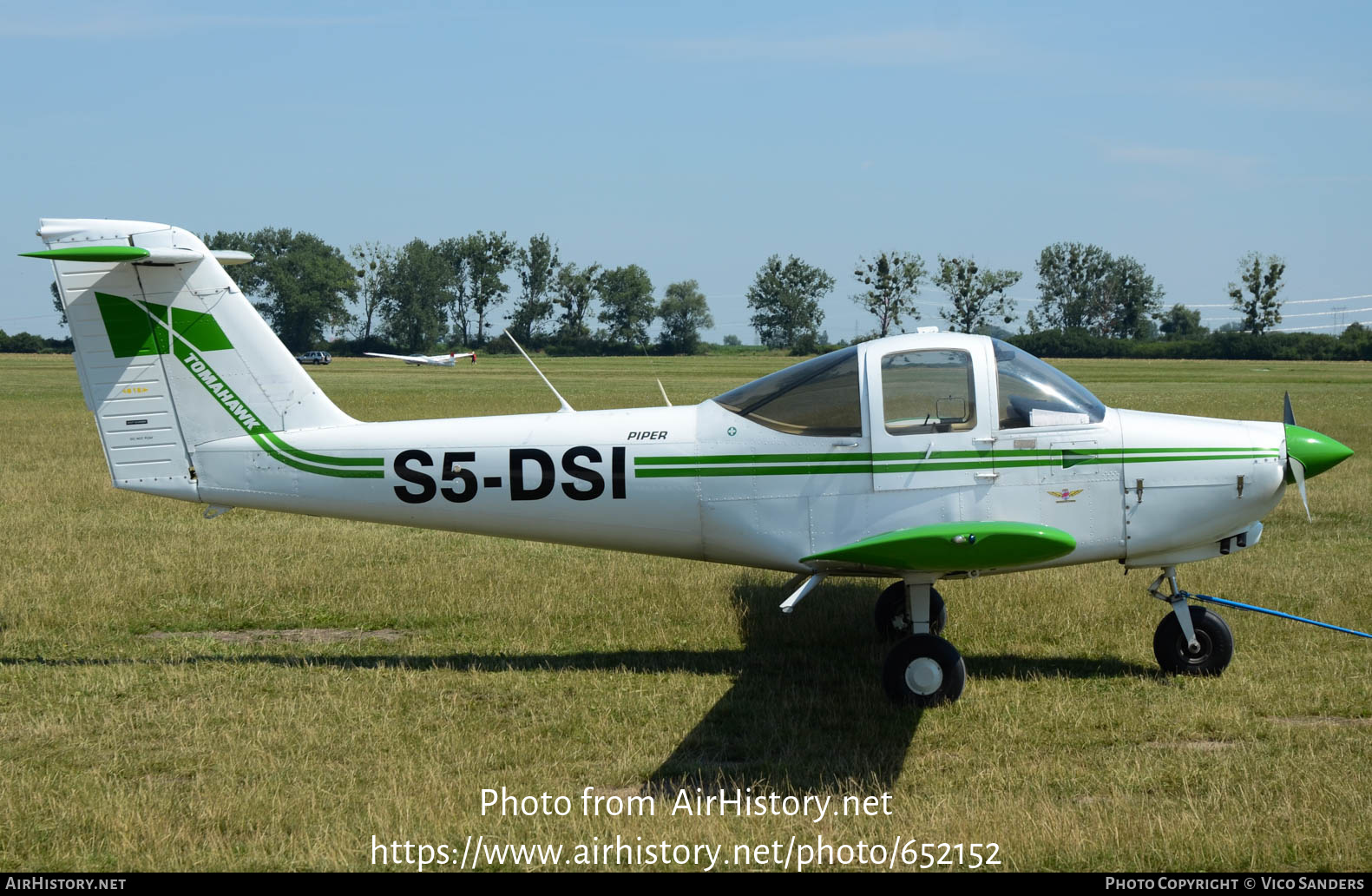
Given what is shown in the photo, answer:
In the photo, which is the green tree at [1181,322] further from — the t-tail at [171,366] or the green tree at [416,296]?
the t-tail at [171,366]

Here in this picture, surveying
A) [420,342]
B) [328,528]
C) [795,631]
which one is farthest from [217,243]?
[795,631]

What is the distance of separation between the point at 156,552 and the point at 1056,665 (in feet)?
29.1

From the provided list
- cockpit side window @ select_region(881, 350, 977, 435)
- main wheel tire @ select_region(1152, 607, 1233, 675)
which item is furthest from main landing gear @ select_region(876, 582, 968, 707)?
main wheel tire @ select_region(1152, 607, 1233, 675)

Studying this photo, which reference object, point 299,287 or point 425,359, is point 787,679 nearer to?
point 425,359

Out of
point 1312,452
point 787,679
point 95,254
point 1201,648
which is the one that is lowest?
point 787,679

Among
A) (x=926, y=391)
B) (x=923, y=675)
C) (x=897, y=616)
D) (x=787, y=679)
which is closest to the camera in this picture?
(x=923, y=675)

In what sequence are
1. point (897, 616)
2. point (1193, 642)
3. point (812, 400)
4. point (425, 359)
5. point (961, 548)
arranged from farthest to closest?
point (425, 359)
point (897, 616)
point (1193, 642)
point (812, 400)
point (961, 548)

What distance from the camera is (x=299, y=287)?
111438 millimetres

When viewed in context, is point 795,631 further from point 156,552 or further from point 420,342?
point 420,342

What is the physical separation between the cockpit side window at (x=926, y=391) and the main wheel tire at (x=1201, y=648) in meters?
2.11

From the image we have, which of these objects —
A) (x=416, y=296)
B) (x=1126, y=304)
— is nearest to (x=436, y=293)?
(x=416, y=296)

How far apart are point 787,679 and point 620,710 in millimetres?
1283

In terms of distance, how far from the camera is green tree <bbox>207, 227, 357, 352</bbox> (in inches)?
4377

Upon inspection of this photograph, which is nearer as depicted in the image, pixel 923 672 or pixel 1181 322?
pixel 923 672
